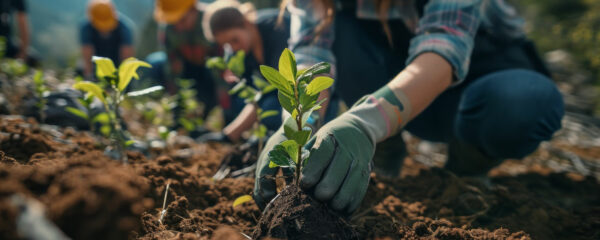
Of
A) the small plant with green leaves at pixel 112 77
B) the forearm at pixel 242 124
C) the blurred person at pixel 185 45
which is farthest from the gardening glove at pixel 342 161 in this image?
the blurred person at pixel 185 45

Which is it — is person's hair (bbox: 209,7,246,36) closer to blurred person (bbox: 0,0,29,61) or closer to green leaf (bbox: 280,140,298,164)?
green leaf (bbox: 280,140,298,164)

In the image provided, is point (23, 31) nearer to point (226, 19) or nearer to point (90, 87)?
point (226, 19)

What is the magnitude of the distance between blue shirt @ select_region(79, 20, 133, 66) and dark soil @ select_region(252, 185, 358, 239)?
485 cm

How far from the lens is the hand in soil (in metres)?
0.91

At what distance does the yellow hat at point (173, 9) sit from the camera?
378 cm

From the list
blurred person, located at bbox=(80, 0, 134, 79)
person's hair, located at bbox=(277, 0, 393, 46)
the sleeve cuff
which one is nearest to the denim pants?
person's hair, located at bbox=(277, 0, 393, 46)

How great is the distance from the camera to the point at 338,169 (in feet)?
3.04

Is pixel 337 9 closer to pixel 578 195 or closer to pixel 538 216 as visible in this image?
pixel 538 216

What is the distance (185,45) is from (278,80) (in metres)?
3.43

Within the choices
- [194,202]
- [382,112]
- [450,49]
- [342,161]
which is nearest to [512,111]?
[450,49]

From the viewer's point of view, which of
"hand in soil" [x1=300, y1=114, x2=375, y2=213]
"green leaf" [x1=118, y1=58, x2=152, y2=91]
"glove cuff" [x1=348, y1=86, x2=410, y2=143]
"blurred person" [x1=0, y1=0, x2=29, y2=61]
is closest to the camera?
"hand in soil" [x1=300, y1=114, x2=375, y2=213]

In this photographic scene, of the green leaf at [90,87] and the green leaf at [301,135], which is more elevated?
the green leaf at [90,87]

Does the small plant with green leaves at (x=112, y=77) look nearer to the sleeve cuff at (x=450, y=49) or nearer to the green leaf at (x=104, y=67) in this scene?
the green leaf at (x=104, y=67)

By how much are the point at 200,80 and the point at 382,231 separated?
3535 millimetres
